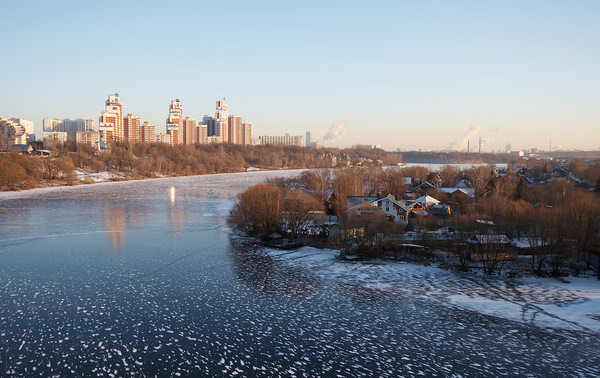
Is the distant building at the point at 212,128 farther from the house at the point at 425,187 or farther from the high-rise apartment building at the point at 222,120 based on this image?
the house at the point at 425,187

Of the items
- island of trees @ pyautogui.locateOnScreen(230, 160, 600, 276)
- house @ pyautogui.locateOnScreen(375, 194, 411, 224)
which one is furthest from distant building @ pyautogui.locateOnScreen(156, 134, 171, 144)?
house @ pyautogui.locateOnScreen(375, 194, 411, 224)

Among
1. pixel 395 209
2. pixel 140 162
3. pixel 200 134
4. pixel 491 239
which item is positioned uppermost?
pixel 200 134

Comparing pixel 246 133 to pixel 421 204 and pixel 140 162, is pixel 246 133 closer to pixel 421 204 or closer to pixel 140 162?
pixel 140 162

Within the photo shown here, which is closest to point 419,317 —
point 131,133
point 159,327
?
point 159,327

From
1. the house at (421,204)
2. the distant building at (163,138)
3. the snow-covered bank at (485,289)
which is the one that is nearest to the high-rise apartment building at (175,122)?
the distant building at (163,138)

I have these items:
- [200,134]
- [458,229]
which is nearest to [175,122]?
[200,134]

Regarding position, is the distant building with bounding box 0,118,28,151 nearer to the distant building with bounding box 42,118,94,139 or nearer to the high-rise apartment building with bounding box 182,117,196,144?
the distant building with bounding box 42,118,94,139
